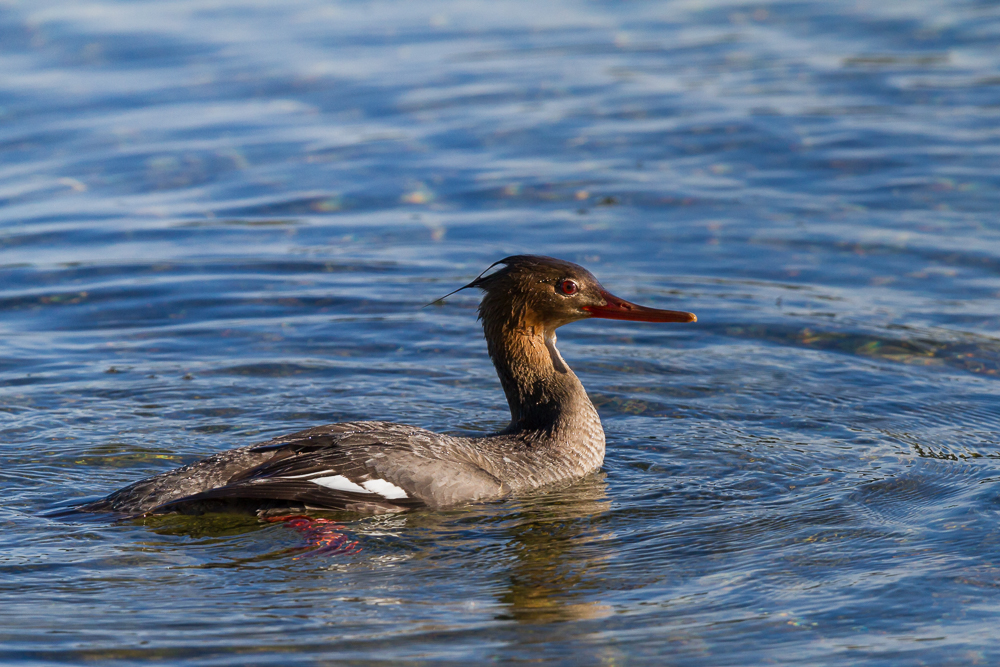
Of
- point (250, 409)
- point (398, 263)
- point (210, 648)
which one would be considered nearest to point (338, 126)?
point (398, 263)

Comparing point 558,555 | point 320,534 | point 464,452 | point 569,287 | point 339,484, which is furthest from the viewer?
point 569,287

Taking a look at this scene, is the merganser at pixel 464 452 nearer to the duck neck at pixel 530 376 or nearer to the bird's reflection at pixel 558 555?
the duck neck at pixel 530 376

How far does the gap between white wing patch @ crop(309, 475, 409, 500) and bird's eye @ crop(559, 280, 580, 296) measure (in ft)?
5.56

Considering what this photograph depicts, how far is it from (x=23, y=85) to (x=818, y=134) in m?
10.2

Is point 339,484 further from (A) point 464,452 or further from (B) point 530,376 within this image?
(B) point 530,376

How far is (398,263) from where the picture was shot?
1119cm

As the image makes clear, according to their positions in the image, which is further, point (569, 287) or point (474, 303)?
point (474, 303)

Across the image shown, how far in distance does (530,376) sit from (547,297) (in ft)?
1.70

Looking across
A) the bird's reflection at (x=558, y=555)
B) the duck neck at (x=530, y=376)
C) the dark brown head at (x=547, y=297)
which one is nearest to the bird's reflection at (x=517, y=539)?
the bird's reflection at (x=558, y=555)

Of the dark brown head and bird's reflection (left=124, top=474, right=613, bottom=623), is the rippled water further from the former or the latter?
the dark brown head

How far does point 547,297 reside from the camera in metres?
7.48

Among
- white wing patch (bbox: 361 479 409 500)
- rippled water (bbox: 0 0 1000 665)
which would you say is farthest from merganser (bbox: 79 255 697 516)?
rippled water (bbox: 0 0 1000 665)

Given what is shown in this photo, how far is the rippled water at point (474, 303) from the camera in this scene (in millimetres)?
5598

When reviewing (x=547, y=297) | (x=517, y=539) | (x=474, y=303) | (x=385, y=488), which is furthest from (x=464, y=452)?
(x=474, y=303)
